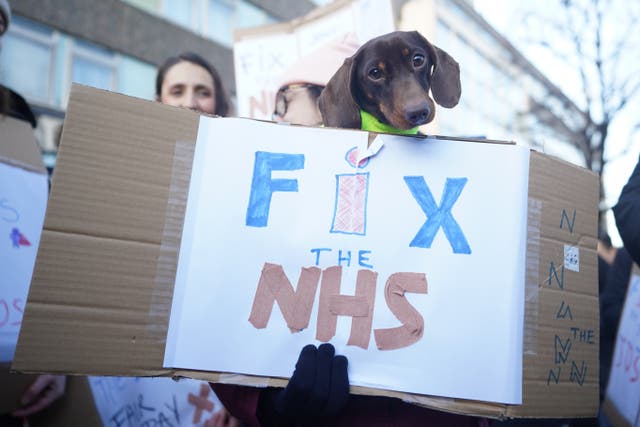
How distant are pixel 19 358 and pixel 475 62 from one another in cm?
1689

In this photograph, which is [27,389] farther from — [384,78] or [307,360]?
[384,78]

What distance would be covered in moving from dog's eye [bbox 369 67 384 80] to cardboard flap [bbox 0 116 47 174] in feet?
3.73

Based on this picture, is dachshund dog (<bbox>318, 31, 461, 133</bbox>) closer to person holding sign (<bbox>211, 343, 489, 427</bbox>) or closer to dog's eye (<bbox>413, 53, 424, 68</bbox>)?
dog's eye (<bbox>413, 53, 424, 68</bbox>)

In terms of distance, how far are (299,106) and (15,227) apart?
1.16 m

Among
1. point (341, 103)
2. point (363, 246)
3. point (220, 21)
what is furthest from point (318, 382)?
point (220, 21)

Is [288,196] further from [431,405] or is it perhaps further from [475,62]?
[475,62]

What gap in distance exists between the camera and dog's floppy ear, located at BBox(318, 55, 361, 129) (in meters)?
1.44

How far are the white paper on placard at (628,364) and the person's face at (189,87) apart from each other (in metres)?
2.00

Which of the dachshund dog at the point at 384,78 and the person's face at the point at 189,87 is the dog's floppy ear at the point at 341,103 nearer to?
the dachshund dog at the point at 384,78


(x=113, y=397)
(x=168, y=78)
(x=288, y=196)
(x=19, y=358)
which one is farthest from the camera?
(x=168, y=78)

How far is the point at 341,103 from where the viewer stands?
4.81 ft

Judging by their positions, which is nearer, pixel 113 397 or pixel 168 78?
pixel 113 397

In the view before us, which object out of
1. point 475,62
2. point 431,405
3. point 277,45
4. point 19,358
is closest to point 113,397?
point 19,358

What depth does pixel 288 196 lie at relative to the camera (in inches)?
46.2
